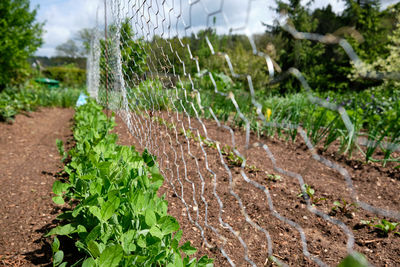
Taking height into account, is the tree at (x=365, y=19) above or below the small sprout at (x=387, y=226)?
above

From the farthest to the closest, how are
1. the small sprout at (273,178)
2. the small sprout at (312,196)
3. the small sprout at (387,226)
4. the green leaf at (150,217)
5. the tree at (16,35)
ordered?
the tree at (16,35)
the small sprout at (273,178)
the small sprout at (312,196)
the small sprout at (387,226)
the green leaf at (150,217)

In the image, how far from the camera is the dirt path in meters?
1.36

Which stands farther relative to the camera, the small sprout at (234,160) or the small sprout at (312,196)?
the small sprout at (234,160)

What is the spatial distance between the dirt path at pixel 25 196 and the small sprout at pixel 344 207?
174cm

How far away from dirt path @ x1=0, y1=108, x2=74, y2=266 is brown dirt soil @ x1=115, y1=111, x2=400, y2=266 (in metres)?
0.75

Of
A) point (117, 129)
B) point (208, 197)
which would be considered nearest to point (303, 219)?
point (208, 197)

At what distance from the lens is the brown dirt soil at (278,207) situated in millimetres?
1392

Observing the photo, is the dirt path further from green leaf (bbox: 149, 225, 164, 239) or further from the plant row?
the plant row

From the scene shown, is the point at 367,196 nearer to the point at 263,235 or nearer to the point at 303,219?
the point at 303,219

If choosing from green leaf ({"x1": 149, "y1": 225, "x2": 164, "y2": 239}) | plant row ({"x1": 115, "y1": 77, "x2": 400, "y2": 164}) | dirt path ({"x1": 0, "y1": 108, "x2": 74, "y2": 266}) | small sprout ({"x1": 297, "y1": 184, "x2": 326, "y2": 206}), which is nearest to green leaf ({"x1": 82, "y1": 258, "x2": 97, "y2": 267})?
green leaf ({"x1": 149, "y1": 225, "x2": 164, "y2": 239})

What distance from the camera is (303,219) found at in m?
1.71

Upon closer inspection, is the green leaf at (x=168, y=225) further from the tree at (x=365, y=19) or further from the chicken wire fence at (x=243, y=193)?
the tree at (x=365, y=19)

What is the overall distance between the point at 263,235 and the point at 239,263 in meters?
0.29

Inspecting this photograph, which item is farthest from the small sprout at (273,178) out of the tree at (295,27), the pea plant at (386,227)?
the tree at (295,27)
